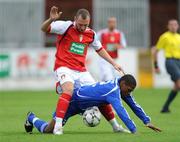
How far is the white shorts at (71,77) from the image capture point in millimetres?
12677

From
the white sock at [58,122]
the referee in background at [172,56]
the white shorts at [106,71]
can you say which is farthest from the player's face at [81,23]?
the white shorts at [106,71]

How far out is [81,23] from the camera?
1268 centimetres

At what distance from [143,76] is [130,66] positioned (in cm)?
78

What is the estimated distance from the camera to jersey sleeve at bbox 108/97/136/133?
1182cm

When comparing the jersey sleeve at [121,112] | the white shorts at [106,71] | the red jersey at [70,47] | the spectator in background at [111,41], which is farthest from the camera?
the spectator in background at [111,41]

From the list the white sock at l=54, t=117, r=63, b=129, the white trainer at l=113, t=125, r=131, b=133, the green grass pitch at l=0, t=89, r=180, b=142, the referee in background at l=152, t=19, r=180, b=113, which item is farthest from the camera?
the referee in background at l=152, t=19, r=180, b=113

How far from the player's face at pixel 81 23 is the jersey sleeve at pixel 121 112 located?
56.3 inches

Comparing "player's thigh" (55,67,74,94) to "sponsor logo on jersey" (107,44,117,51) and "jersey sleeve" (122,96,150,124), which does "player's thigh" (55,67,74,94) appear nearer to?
"jersey sleeve" (122,96,150,124)

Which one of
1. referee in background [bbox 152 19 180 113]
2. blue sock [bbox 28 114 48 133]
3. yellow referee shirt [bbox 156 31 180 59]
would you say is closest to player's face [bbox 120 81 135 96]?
blue sock [bbox 28 114 48 133]

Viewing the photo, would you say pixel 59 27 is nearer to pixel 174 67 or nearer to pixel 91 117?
pixel 91 117

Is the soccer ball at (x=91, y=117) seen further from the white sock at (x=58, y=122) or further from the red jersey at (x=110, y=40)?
the red jersey at (x=110, y=40)

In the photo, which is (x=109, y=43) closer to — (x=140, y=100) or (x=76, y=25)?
(x=140, y=100)

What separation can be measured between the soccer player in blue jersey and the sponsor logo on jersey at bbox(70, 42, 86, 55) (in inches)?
30.3

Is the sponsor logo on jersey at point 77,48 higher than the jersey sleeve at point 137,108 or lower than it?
higher
